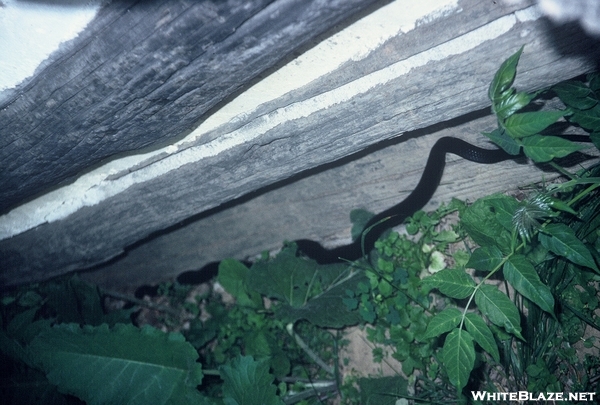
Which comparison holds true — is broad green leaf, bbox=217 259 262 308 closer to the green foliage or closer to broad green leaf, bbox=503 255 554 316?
the green foliage

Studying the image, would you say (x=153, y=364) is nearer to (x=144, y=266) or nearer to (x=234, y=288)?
(x=234, y=288)

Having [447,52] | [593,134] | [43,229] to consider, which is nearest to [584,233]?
[593,134]

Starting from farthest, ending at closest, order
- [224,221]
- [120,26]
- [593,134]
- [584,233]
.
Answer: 1. [224,221]
2. [584,233]
3. [593,134]
4. [120,26]

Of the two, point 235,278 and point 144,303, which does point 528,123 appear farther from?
point 144,303

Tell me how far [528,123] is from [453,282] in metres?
Answer: 0.65

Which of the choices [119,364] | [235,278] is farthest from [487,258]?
[119,364]

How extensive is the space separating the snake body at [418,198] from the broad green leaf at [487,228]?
437 millimetres

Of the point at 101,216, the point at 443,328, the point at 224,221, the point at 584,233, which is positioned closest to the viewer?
the point at 443,328

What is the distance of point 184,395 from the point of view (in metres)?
2.33

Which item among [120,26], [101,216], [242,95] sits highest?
[120,26]

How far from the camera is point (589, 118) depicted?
4.88 feet

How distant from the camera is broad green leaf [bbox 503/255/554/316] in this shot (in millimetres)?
1262

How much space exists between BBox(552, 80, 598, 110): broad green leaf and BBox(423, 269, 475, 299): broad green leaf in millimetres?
869

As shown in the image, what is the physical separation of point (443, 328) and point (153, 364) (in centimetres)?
201
